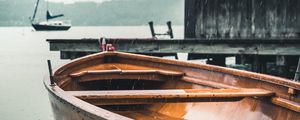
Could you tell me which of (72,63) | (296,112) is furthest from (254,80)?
(72,63)

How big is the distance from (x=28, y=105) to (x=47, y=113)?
2.59m

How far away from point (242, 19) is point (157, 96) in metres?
9.55

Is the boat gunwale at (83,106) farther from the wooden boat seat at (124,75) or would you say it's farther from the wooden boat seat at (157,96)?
the wooden boat seat at (124,75)

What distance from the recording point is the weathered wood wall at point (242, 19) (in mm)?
13448

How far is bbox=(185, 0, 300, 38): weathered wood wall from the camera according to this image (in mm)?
13448

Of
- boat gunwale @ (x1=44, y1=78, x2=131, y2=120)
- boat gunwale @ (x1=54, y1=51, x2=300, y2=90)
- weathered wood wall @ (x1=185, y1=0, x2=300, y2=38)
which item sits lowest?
boat gunwale @ (x1=44, y1=78, x2=131, y2=120)

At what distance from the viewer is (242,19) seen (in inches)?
571

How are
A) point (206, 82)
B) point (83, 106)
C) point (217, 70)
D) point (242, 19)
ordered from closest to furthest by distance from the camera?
point (83, 106)
point (217, 70)
point (206, 82)
point (242, 19)

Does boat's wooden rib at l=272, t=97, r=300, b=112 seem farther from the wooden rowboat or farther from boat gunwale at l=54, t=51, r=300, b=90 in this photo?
boat gunwale at l=54, t=51, r=300, b=90

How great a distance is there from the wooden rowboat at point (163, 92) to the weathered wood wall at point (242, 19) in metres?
6.44

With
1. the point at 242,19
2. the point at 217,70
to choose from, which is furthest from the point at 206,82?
the point at 242,19

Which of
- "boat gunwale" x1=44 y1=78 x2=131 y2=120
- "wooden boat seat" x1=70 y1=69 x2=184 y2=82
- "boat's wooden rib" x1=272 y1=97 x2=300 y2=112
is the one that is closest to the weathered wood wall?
"wooden boat seat" x1=70 y1=69 x2=184 y2=82

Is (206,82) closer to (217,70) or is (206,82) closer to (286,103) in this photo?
(217,70)

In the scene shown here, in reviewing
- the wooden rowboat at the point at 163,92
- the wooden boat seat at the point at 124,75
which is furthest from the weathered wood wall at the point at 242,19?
the wooden boat seat at the point at 124,75
